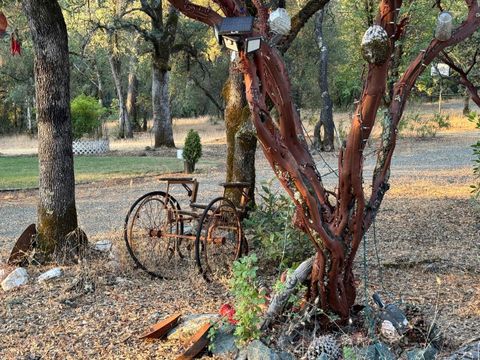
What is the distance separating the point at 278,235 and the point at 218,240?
526mm

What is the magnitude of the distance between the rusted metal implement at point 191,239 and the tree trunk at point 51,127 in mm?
734

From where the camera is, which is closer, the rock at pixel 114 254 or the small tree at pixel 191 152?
the rock at pixel 114 254

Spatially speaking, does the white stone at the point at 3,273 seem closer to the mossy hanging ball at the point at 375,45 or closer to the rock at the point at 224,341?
the rock at the point at 224,341

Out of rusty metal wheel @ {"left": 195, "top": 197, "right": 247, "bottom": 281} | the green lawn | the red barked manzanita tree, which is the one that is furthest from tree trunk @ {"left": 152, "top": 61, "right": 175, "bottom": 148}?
the red barked manzanita tree

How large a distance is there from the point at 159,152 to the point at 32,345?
19.0 m

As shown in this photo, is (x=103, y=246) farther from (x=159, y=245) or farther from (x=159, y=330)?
(x=159, y=330)

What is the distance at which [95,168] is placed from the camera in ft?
58.9

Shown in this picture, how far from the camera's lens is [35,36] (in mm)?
6043

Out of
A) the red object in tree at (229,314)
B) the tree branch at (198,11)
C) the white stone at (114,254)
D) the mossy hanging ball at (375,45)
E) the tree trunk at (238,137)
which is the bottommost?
the white stone at (114,254)

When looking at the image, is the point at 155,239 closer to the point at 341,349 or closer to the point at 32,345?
the point at 32,345

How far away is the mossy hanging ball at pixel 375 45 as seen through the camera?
10.2ft

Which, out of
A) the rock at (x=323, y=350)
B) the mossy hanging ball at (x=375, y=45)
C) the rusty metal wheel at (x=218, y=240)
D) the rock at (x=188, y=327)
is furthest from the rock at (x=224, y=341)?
the mossy hanging ball at (x=375, y=45)

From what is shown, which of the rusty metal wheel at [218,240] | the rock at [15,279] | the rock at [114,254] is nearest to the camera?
the rusty metal wheel at [218,240]

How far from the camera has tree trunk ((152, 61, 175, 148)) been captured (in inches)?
960
